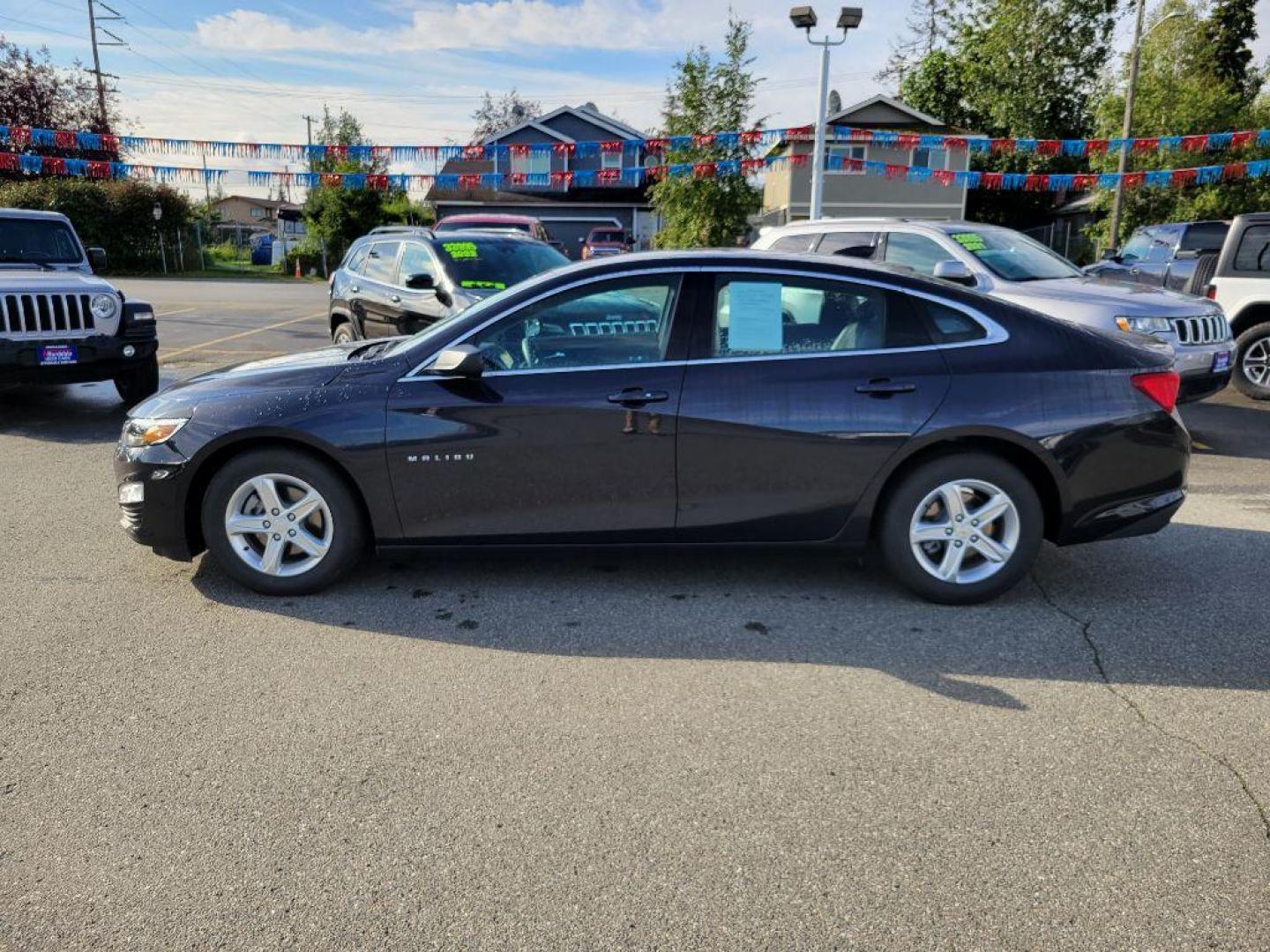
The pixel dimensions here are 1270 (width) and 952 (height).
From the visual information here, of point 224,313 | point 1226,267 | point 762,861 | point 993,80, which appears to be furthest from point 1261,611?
point 993,80

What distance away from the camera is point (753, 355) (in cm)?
441

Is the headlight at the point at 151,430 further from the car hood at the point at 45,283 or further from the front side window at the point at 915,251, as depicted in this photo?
the front side window at the point at 915,251

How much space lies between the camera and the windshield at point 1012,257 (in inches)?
347

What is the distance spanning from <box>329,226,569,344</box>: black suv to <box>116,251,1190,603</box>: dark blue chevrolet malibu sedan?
443cm

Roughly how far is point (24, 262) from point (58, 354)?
1681 millimetres

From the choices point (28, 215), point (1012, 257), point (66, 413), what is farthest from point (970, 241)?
point (28, 215)

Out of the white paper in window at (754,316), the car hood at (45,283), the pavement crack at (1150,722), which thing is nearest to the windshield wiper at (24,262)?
the car hood at (45,283)

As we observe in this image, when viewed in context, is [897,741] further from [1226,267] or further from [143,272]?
[143,272]

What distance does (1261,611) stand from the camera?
4.40 meters

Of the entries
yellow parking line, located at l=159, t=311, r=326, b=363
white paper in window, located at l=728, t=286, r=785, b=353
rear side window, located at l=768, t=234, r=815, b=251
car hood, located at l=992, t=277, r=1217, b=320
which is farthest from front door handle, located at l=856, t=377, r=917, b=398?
yellow parking line, located at l=159, t=311, r=326, b=363

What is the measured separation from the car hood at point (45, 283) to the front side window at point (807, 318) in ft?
23.6

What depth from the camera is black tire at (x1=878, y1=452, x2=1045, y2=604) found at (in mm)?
4340

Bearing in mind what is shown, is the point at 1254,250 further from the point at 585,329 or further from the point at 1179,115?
the point at 1179,115

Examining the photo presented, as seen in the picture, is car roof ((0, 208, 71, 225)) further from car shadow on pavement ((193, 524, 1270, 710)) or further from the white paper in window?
the white paper in window
